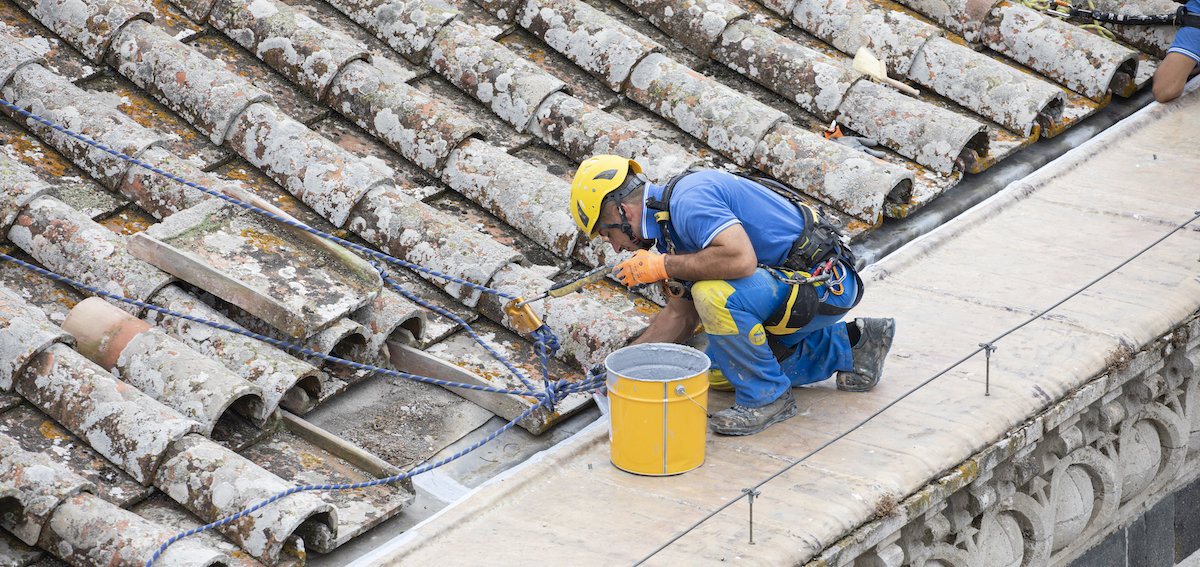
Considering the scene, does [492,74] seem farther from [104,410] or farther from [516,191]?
[104,410]

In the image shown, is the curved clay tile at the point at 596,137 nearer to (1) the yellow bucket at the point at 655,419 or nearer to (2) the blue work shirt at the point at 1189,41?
(1) the yellow bucket at the point at 655,419

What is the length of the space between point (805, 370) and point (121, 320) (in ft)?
8.15

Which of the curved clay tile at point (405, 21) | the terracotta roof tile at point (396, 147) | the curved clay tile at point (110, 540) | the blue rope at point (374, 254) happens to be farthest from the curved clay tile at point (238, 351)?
the curved clay tile at point (405, 21)

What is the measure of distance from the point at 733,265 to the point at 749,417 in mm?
608

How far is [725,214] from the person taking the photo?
431cm

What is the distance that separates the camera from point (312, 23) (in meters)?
5.56

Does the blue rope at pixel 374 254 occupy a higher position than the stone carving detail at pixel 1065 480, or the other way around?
the blue rope at pixel 374 254

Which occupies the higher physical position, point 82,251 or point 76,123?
point 76,123

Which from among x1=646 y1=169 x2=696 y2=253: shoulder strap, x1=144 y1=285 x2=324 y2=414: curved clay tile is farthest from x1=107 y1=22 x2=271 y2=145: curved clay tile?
x1=646 y1=169 x2=696 y2=253: shoulder strap

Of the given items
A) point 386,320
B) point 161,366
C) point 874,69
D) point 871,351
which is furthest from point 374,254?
point 874,69

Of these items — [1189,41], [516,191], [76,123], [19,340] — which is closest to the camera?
[19,340]

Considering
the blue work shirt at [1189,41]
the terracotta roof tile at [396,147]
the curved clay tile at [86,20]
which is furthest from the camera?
the blue work shirt at [1189,41]

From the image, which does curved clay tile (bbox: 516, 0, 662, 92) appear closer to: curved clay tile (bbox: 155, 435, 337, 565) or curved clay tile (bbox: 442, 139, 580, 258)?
curved clay tile (bbox: 442, 139, 580, 258)

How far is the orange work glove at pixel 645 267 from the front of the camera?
438 cm
